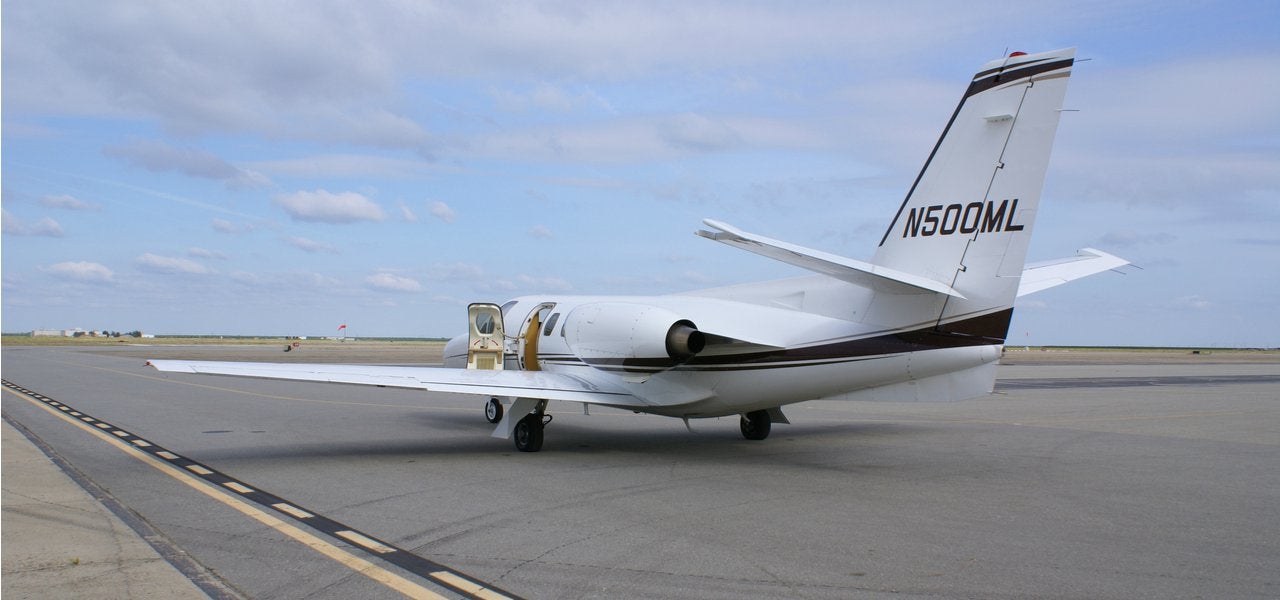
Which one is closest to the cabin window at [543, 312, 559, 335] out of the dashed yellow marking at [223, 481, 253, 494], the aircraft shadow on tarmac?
the aircraft shadow on tarmac

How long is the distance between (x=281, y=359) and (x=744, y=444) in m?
44.5

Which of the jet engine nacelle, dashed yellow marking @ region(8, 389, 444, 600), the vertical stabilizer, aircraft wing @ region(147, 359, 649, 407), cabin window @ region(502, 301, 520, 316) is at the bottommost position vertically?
dashed yellow marking @ region(8, 389, 444, 600)

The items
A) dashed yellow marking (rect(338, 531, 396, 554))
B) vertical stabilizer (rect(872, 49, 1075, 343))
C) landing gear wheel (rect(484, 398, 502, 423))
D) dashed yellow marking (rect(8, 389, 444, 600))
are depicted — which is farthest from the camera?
landing gear wheel (rect(484, 398, 502, 423))

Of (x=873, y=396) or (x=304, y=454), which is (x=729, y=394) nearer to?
(x=873, y=396)

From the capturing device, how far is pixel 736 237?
31.5 ft

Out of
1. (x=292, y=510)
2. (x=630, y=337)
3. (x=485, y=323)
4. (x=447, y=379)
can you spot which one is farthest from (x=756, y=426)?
(x=292, y=510)

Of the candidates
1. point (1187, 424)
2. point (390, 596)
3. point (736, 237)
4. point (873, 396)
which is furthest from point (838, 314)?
point (1187, 424)

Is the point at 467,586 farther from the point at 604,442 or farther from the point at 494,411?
the point at 494,411

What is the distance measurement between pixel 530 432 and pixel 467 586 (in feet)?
27.5

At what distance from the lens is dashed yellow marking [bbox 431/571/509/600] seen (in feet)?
20.6

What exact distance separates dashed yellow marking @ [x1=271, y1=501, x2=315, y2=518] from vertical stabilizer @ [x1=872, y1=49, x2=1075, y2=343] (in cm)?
781

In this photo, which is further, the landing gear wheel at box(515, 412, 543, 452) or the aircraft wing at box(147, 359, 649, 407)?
the landing gear wheel at box(515, 412, 543, 452)

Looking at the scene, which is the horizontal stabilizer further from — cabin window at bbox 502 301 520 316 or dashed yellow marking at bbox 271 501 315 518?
cabin window at bbox 502 301 520 316

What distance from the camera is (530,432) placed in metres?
14.9
